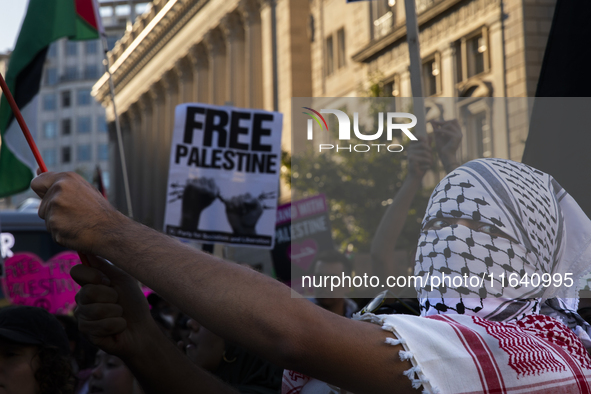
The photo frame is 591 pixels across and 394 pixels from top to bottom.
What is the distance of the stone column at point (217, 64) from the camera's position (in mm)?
44531

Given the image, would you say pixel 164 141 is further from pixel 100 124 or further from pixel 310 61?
pixel 100 124

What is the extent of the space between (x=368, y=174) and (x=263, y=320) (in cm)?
107

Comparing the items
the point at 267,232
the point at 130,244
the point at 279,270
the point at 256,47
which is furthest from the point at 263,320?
the point at 256,47

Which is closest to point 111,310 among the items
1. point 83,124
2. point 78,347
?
point 78,347

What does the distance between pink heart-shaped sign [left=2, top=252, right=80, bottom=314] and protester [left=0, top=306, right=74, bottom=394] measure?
5.76 m

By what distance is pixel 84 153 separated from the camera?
100875 mm

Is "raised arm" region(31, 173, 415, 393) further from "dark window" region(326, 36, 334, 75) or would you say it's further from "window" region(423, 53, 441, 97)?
"dark window" region(326, 36, 334, 75)

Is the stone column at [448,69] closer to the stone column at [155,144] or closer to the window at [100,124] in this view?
the stone column at [155,144]

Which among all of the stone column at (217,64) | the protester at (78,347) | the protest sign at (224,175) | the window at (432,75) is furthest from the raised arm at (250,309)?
the stone column at (217,64)

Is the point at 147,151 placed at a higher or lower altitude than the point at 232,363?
higher

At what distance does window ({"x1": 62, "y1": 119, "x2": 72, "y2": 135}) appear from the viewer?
102 metres

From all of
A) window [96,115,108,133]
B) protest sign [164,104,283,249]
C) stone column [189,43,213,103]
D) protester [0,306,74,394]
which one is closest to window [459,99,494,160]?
protester [0,306,74,394]

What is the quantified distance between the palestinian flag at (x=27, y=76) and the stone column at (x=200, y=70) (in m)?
→ 40.4

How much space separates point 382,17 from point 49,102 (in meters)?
85.7
